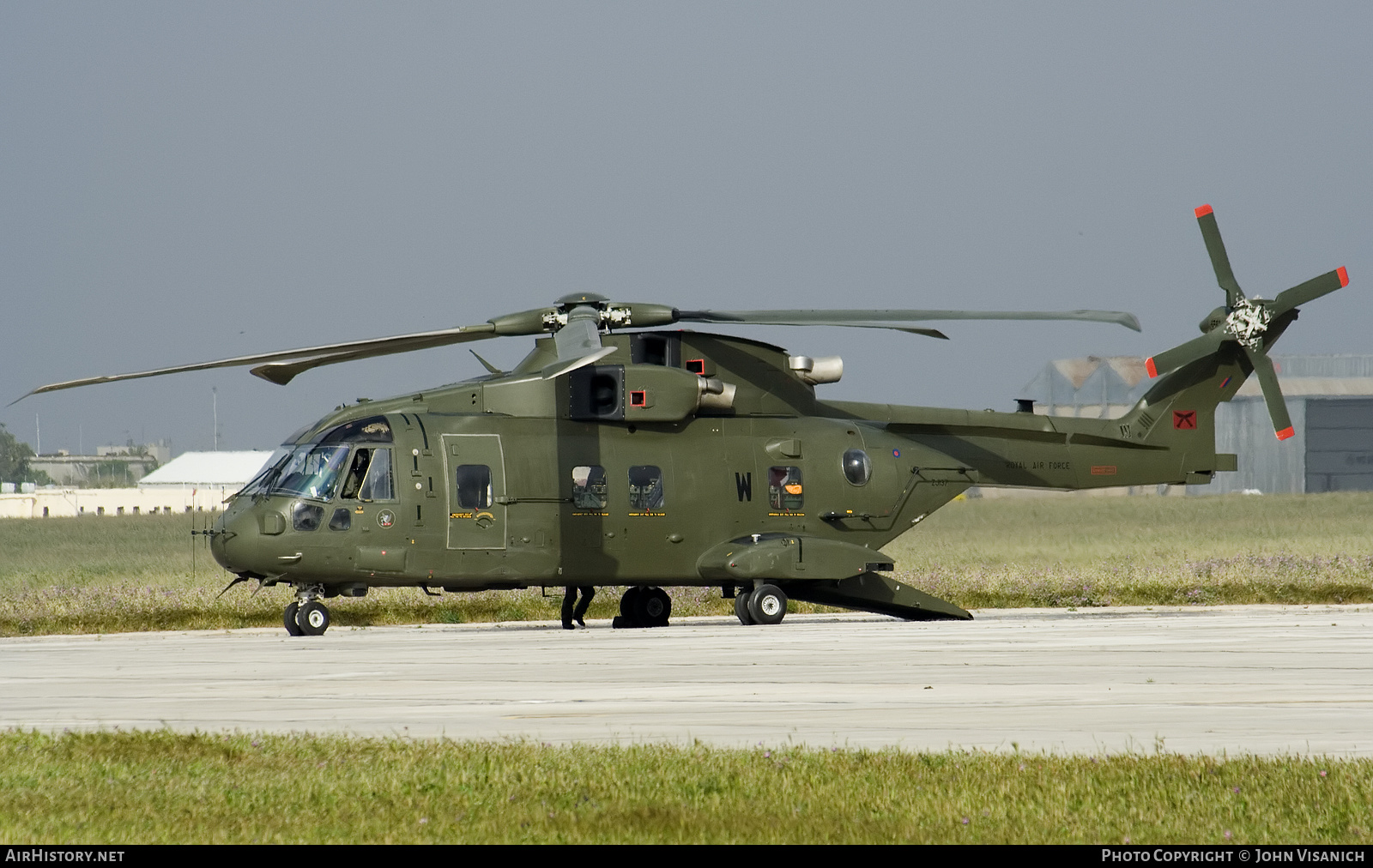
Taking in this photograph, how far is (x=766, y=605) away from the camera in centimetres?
2192

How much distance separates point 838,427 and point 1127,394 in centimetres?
10123

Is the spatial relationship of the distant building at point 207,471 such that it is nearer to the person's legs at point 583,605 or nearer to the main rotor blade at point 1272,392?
the person's legs at point 583,605

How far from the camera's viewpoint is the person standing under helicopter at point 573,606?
2212 cm

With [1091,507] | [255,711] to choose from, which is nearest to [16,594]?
[255,711]

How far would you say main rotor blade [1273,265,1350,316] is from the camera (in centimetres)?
2261

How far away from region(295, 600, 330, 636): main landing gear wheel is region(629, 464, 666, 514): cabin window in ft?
14.1

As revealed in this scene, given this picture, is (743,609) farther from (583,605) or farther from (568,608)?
(568,608)

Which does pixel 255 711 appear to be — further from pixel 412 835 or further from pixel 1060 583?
pixel 1060 583

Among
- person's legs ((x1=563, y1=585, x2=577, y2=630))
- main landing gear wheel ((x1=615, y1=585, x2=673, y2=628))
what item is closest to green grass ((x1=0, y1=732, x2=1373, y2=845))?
person's legs ((x1=563, y1=585, x2=577, y2=630))

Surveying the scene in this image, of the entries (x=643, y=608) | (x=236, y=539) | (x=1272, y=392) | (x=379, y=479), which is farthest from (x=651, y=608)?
(x=1272, y=392)

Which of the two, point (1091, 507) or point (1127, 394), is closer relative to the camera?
point (1091, 507)

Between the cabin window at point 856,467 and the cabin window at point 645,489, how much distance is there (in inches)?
113

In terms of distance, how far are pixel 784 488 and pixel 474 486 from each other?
4.49 m
